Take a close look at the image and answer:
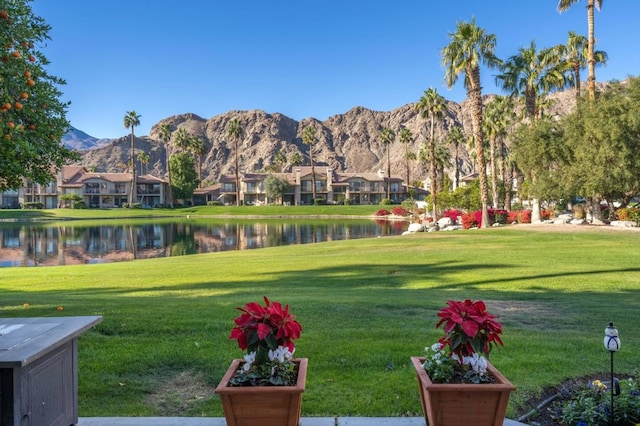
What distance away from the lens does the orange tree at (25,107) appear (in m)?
5.14

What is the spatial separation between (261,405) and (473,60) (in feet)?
125

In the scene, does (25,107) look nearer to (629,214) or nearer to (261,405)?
(261,405)

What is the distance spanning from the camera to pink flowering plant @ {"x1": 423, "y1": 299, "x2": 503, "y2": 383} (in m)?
3.92

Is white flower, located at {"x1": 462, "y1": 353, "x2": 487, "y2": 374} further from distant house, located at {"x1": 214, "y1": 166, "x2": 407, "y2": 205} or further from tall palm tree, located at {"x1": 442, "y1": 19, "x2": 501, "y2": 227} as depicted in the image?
distant house, located at {"x1": 214, "y1": 166, "x2": 407, "y2": 205}

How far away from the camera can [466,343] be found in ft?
13.1

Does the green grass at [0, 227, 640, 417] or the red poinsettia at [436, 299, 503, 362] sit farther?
the green grass at [0, 227, 640, 417]

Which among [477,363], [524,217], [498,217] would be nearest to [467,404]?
[477,363]

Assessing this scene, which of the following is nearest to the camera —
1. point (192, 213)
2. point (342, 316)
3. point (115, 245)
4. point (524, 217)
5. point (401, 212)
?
point (342, 316)

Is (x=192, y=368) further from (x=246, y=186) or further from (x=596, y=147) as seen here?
(x=246, y=186)

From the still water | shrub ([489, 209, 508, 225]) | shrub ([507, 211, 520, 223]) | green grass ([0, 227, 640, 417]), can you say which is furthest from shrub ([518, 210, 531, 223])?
green grass ([0, 227, 640, 417])

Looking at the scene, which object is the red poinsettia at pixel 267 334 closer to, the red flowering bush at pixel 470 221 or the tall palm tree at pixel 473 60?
the tall palm tree at pixel 473 60

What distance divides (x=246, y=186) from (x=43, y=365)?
5016 inches

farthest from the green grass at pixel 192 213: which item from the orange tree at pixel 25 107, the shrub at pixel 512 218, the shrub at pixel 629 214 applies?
the orange tree at pixel 25 107

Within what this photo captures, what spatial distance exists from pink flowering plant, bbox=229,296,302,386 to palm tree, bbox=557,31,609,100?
44195 mm
